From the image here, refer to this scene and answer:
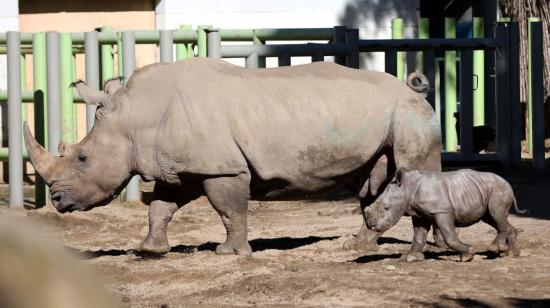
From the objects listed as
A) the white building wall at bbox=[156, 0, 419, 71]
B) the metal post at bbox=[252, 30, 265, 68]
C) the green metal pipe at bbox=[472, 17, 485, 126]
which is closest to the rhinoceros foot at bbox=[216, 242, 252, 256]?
the metal post at bbox=[252, 30, 265, 68]

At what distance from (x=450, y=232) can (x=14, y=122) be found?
562 cm

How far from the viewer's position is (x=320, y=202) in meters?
11.3

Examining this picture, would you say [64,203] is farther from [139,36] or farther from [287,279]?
[139,36]

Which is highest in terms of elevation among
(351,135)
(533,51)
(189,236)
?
(533,51)

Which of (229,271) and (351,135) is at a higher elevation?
(351,135)

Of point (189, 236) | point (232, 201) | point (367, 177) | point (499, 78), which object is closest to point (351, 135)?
point (367, 177)

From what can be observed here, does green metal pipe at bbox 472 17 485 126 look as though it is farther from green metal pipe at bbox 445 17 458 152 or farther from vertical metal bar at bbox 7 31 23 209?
vertical metal bar at bbox 7 31 23 209

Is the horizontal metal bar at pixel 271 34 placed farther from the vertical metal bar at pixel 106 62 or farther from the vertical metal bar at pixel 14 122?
the vertical metal bar at pixel 14 122

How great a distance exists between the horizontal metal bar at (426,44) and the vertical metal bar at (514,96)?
22 centimetres

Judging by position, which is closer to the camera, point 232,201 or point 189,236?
point 232,201

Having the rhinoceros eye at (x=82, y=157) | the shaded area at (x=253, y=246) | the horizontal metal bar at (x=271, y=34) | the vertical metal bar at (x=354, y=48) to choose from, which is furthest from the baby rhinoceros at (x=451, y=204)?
the horizontal metal bar at (x=271, y=34)

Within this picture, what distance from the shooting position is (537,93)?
1388 centimetres

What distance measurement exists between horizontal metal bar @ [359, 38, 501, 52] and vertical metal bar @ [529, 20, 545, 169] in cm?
65

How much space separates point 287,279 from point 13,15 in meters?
11.0
